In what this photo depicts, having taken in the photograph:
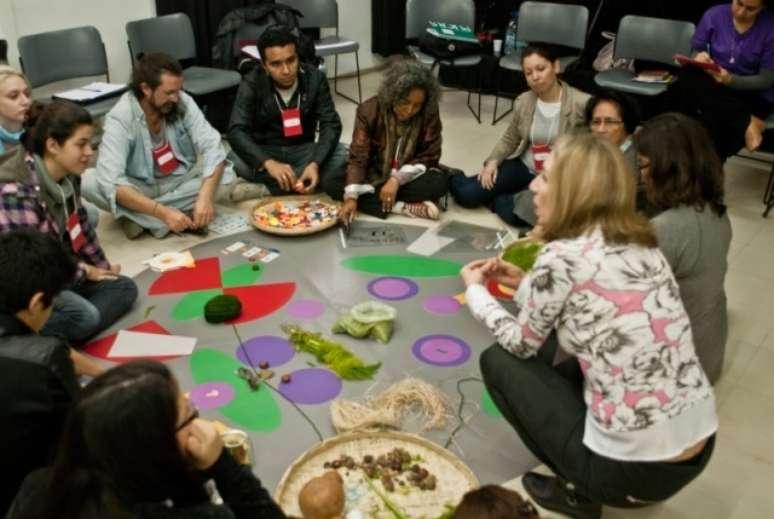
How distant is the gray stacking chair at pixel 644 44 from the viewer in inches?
185

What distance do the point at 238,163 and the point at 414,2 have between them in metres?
2.32

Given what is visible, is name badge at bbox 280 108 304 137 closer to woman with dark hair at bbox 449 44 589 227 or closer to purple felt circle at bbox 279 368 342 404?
woman with dark hair at bbox 449 44 589 227

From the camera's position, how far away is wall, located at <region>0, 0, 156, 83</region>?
4.52 m

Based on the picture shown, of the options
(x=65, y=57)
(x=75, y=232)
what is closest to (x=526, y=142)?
(x=75, y=232)

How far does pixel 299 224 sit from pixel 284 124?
756 millimetres

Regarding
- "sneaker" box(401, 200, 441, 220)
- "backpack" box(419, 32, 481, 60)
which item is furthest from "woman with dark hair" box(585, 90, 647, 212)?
"backpack" box(419, 32, 481, 60)

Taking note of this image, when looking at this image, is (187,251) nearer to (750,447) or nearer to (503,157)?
(503,157)

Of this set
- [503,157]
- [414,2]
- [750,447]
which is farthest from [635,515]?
[414,2]

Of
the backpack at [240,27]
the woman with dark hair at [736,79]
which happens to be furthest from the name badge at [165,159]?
the woman with dark hair at [736,79]

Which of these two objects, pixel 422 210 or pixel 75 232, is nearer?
pixel 75 232

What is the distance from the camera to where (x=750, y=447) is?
2322 mm

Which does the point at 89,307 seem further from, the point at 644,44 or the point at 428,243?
the point at 644,44

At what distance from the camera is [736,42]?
4.06 metres

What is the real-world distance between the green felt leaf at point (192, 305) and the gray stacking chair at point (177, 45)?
1.97 m
